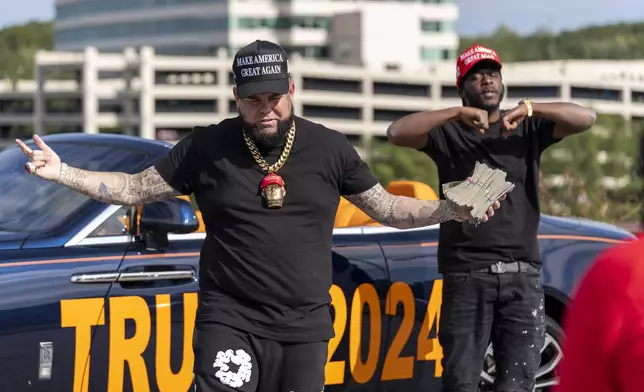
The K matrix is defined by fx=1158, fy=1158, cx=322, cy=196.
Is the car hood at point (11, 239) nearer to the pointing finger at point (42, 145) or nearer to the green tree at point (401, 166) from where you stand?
the pointing finger at point (42, 145)

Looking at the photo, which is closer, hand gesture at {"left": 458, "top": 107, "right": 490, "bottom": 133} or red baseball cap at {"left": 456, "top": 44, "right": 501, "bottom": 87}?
hand gesture at {"left": 458, "top": 107, "right": 490, "bottom": 133}

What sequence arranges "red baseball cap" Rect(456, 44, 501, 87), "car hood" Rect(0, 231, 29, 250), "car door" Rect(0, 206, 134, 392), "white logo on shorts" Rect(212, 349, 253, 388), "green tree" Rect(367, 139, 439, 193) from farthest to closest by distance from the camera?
"green tree" Rect(367, 139, 439, 193)
"red baseball cap" Rect(456, 44, 501, 87)
"car hood" Rect(0, 231, 29, 250)
"car door" Rect(0, 206, 134, 392)
"white logo on shorts" Rect(212, 349, 253, 388)

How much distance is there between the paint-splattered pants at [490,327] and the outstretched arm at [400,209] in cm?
83

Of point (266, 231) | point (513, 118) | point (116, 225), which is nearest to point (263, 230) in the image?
point (266, 231)

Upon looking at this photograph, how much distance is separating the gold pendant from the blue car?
97cm

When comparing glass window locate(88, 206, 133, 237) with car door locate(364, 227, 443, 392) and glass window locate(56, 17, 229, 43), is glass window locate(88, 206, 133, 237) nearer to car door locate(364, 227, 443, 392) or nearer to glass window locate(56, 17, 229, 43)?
car door locate(364, 227, 443, 392)

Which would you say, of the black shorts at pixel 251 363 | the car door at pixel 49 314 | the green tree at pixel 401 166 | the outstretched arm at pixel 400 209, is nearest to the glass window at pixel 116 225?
the car door at pixel 49 314

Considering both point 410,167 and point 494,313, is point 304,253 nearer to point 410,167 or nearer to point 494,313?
point 494,313

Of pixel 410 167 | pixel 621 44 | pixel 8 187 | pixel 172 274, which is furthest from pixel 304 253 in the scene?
pixel 621 44

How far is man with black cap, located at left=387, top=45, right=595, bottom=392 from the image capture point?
5070 millimetres

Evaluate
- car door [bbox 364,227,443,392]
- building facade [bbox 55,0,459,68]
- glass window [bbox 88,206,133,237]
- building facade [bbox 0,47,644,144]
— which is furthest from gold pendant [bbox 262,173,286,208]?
building facade [bbox 55,0,459,68]

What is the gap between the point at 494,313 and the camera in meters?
5.16

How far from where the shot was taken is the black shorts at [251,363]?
390 cm

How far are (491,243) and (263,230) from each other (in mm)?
1424
